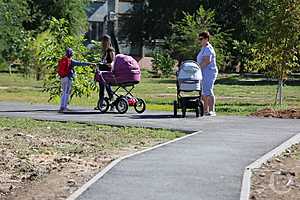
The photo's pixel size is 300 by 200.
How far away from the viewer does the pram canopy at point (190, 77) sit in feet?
61.5

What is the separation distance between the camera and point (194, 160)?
37.2ft

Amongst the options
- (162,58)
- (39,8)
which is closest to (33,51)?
(162,58)

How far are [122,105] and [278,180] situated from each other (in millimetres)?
10490

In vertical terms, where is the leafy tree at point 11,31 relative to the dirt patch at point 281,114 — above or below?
above

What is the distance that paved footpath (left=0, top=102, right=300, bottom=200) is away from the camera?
9.00 m

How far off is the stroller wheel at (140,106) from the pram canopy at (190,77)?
6.65 feet

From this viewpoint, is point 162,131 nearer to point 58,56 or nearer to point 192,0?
point 58,56

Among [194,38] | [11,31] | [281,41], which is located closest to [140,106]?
[281,41]

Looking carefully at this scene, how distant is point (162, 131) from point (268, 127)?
8.27 feet

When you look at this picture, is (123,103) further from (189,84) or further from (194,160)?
(194,160)

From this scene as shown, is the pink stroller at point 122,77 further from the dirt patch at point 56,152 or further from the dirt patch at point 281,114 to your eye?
the dirt patch at point 281,114

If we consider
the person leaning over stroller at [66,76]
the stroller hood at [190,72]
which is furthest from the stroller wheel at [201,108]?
the person leaning over stroller at [66,76]

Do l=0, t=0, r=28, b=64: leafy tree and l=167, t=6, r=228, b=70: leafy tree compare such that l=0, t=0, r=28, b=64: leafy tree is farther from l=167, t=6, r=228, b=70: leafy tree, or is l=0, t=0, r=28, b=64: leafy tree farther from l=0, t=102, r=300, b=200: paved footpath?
l=0, t=102, r=300, b=200: paved footpath

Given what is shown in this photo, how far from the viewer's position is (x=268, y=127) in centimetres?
1695
